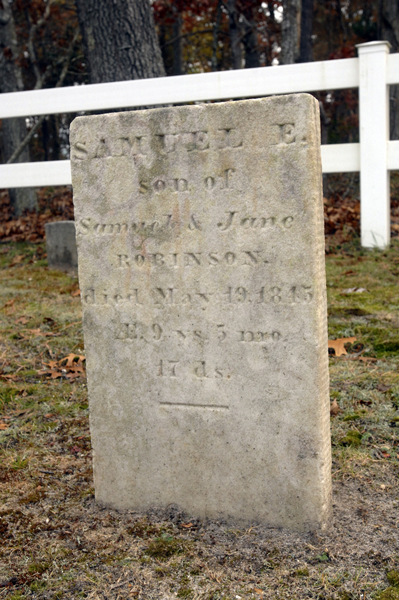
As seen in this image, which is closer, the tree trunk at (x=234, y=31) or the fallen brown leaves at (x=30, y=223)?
the fallen brown leaves at (x=30, y=223)

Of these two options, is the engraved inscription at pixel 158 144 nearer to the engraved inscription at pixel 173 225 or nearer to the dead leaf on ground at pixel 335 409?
the engraved inscription at pixel 173 225

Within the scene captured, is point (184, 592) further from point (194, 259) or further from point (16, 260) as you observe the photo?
point (16, 260)

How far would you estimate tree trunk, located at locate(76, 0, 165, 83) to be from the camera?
742 centimetres

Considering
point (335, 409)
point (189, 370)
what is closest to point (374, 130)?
point (335, 409)

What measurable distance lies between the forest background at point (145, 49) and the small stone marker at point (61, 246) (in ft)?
6.92

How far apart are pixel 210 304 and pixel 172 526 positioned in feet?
3.28

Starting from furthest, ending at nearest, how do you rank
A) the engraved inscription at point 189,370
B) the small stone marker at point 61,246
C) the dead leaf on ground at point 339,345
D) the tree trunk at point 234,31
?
1. the tree trunk at point 234,31
2. the small stone marker at point 61,246
3. the dead leaf on ground at point 339,345
4. the engraved inscription at point 189,370

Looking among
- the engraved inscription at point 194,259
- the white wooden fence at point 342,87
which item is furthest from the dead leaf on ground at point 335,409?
the white wooden fence at point 342,87

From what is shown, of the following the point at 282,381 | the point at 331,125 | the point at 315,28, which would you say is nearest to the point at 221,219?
the point at 282,381

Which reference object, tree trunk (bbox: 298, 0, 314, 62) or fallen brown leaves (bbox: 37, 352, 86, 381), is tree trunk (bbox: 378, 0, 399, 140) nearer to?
tree trunk (bbox: 298, 0, 314, 62)

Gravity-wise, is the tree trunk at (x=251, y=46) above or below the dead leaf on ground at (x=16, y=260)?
above

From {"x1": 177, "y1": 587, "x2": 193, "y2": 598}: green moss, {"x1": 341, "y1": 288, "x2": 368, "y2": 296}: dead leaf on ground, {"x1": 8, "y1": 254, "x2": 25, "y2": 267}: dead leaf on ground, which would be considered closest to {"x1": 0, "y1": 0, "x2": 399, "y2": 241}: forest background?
{"x1": 8, "y1": 254, "x2": 25, "y2": 267}: dead leaf on ground

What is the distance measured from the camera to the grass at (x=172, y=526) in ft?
7.20

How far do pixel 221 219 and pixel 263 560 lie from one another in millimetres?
1354
